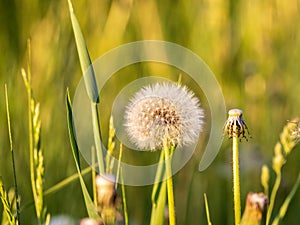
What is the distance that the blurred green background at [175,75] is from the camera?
1.94m

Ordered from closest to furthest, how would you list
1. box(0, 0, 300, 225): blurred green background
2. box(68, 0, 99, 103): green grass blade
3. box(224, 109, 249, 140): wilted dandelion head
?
1. box(224, 109, 249, 140): wilted dandelion head
2. box(68, 0, 99, 103): green grass blade
3. box(0, 0, 300, 225): blurred green background

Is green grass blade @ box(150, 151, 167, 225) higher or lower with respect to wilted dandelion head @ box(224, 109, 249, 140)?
lower

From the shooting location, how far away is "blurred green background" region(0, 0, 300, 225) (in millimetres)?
1937

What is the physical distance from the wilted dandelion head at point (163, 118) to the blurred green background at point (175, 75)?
2.25 ft

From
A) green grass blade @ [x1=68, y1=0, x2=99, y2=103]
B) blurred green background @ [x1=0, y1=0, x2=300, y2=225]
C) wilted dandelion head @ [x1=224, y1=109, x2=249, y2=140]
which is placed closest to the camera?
wilted dandelion head @ [x1=224, y1=109, x2=249, y2=140]

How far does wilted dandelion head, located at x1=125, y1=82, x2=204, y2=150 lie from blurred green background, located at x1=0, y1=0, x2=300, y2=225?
0.69m

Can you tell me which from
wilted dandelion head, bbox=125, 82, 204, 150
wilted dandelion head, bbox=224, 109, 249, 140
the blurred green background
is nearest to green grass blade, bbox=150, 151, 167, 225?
wilted dandelion head, bbox=125, 82, 204, 150

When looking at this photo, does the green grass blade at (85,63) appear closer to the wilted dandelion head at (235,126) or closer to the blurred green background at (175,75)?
the wilted dandelion head at (235,126)

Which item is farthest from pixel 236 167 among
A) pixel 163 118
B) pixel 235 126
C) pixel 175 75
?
pixel 175 75

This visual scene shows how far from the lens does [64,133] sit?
212 centimetres

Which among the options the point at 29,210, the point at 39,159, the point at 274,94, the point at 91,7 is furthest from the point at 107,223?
the point at 91,7

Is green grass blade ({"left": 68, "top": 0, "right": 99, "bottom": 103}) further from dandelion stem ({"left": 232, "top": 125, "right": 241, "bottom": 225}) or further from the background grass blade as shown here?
dandelion stem ({"left": 232, "top": 125, "right": 241, "bottom": 225})

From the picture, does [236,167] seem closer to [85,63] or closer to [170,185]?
[170,185]

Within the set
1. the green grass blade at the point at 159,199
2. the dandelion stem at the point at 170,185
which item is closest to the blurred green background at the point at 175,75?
the green grass blade at the point at 159,199
